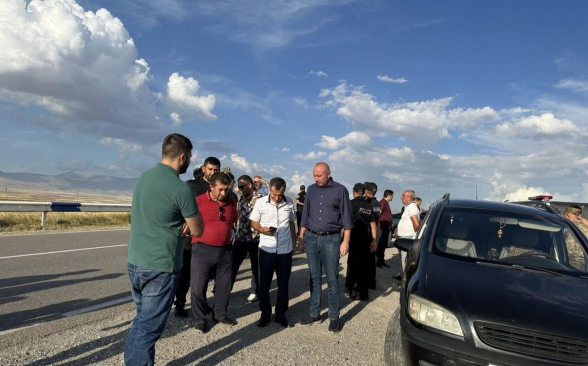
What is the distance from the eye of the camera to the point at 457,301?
296 centimetres

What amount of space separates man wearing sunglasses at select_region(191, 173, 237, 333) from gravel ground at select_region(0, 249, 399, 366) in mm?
244

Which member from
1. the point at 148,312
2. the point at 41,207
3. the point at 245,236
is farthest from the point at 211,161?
the point at 41,207

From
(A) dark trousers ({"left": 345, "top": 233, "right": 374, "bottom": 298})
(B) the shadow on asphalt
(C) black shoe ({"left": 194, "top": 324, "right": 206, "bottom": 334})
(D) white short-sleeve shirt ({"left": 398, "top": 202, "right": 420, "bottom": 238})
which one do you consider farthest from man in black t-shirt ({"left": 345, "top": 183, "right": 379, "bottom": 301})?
(C) black shoe ({"left": 194, "top": 324, "right": 206, "bottom": 334})

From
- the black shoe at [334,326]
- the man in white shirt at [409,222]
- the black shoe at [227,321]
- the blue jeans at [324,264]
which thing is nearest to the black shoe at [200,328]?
the black shoe at [227,321]

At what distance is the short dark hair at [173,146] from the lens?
315cm

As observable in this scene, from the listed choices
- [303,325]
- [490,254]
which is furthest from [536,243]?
[303,325]

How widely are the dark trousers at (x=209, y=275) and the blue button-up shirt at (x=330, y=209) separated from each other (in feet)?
3.99

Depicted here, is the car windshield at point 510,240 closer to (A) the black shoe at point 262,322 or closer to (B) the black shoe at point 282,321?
(B) the black shoe at point 282,321

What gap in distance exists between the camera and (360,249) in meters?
6.84

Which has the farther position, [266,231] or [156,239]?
[266,231]

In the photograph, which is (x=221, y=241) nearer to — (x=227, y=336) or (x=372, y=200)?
(x=227, y=336)

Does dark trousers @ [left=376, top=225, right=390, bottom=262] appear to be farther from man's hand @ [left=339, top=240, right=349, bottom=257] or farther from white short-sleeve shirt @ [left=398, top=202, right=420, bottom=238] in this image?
man's hand @ [left=339, top=240, right=349, bottom=257]

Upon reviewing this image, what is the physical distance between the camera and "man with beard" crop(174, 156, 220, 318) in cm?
512

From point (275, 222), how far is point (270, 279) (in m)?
0.74
